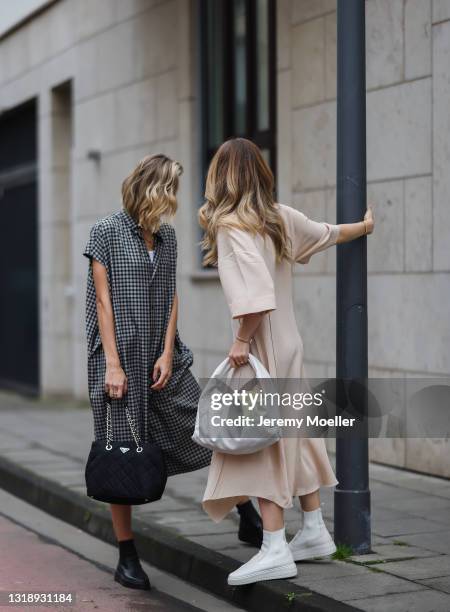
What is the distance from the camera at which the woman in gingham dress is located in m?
5.17

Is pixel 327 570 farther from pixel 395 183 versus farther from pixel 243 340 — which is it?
pixel 395 183

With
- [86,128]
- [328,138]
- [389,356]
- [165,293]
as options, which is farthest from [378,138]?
[86,128]

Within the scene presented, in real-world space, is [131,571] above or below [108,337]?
below

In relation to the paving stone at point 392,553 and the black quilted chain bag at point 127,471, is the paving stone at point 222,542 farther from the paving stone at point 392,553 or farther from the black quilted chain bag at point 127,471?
the black quilted chain bag at point 127,471

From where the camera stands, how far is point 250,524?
5.77 metres

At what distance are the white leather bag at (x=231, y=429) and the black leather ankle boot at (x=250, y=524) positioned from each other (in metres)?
0.92

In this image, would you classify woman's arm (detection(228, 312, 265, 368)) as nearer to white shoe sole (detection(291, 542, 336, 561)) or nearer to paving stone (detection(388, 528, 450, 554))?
white shoe sole (detection(291, 542, 336, 561))

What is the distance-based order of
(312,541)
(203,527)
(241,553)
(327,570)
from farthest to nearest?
(203,527) < (241,553) < (312,541) < (327,570)

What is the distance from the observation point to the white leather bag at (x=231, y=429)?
4.82m

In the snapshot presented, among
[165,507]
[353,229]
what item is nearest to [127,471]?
[353,229]

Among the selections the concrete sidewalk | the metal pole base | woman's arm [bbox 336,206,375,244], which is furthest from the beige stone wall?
woman's arm [bbox 336,206,375,244]

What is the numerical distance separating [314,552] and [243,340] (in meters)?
1.12

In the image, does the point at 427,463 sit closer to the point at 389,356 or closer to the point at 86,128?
the point at 389,356

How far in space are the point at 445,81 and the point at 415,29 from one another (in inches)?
21.3
